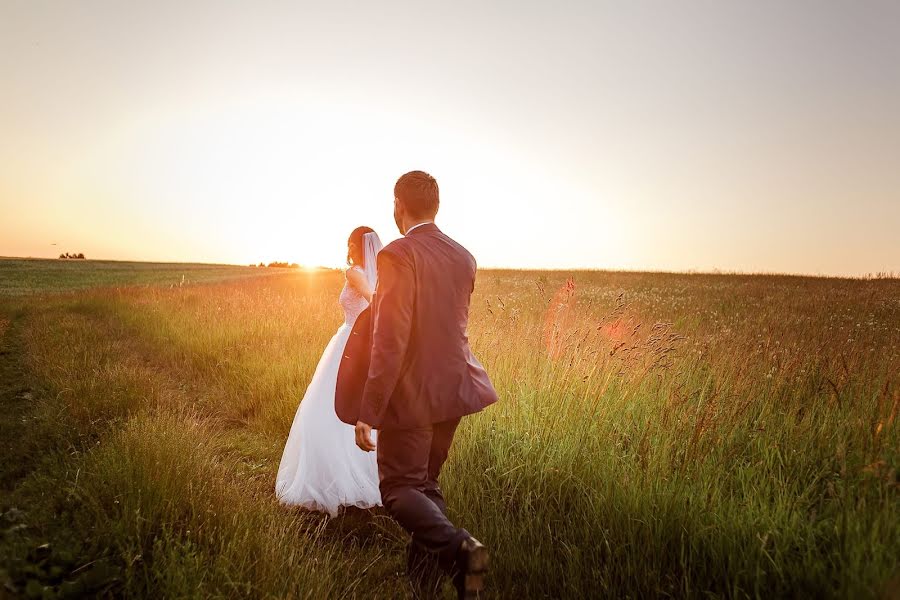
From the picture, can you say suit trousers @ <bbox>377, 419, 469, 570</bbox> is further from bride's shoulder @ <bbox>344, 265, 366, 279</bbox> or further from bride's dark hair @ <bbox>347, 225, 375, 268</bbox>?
bride's dark hair @ <bbox>347, 225, 375, 268</bbox>

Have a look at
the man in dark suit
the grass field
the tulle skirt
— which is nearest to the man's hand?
the man in dark suit

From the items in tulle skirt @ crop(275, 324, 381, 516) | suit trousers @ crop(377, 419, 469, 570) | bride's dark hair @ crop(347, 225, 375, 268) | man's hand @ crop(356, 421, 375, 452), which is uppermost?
bride's dark hair @ crop(347, 225, 375, 268)

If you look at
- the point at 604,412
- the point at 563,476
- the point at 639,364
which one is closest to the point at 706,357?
the point at 639,364

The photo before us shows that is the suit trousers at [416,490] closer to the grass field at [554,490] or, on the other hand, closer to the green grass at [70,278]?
the grass field at [554,490]

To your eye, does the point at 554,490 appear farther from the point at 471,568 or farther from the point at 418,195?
the point at 418,195

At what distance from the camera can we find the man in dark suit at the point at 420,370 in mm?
2396

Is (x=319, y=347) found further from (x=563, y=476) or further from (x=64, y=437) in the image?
(x=563, y=476)

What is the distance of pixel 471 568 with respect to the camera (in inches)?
87.4

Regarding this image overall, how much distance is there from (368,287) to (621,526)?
2917mm

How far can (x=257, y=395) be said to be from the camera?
281 inches

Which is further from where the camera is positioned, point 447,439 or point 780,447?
point 780,447

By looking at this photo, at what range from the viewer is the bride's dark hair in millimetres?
4863

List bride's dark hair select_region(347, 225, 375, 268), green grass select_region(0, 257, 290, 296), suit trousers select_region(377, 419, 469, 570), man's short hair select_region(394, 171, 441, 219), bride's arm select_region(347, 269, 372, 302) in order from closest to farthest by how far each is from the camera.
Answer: suit trousers select_region(377, 419, 469, 570) → man's short hair select_region(394, 171, 441, 219) → bride's arm select_region(347, 269, 372, 302) → bride's dark hair select_region(347, 225, 375, 268) → green grass select_region(0, 257, 290, 296)

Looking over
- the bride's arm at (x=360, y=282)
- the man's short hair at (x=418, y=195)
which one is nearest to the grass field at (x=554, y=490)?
the bride's arm at (x=360, y=282)
